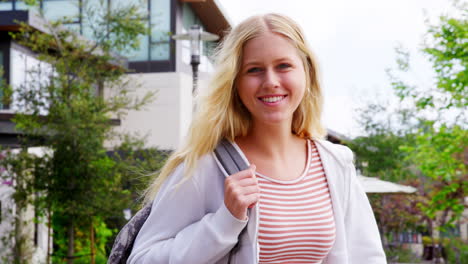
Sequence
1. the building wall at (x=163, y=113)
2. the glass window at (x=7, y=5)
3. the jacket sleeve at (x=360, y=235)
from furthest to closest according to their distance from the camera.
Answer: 1. the building wall at (x=163, y=113)
2. the glass window at (x=7, y=5)
3. the jacket sleeve at (x=360, y=235)

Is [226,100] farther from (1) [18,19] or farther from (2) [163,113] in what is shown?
(2) [163,113]

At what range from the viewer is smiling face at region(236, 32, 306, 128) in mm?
1568

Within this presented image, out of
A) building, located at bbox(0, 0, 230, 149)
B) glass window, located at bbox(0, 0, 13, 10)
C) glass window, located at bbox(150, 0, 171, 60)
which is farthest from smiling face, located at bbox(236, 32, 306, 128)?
glass window, located at bbox(0, 0, 13, 10)

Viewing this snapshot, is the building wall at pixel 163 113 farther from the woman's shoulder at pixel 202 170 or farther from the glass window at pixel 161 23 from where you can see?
the woman's shoulder at pixel 202 170

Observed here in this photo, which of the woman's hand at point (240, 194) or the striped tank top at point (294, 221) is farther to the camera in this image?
the striped tank top at point (294, 221)

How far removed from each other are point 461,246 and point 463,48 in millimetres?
7514

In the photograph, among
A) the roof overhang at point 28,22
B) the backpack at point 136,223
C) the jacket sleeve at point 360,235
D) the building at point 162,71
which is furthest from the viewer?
the building at point 162,71

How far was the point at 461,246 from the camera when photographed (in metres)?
13.9

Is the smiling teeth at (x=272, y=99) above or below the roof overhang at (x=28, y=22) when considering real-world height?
below

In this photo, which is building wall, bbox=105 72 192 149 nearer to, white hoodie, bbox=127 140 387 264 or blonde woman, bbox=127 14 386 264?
blonde woman, bbox=127 14 386 264

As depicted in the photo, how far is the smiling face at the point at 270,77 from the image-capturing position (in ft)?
5.15

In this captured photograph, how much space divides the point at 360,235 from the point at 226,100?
629 mm

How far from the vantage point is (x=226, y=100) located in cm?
164

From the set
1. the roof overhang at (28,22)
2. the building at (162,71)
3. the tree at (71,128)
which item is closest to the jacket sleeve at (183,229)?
the tree at (71,128)
